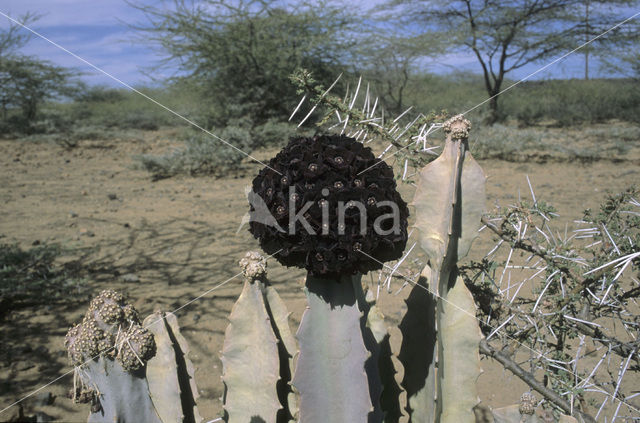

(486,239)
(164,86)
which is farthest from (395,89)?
(486,239)

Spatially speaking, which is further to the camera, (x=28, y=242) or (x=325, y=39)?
(x=325, y=39)

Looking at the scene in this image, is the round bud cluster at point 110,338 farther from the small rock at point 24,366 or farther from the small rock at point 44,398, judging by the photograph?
the small rock at point 24,366

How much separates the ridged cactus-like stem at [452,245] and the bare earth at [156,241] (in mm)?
117

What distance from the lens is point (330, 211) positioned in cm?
109

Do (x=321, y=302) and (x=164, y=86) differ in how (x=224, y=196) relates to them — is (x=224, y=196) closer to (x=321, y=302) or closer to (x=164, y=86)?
(x=321, y=302)

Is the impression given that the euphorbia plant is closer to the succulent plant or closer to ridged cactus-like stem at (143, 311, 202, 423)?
the succulent plant

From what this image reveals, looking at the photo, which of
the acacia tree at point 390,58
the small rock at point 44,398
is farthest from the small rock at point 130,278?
the acacia tree at point 390,58

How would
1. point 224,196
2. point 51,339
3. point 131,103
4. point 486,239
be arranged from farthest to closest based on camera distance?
point 131,103 → point 224,196 → point 486,239 → point 51,339

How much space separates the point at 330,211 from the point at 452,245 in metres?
0.33

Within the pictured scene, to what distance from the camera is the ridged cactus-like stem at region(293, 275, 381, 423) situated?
3.79 feet

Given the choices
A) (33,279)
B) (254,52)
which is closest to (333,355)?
(33,279)

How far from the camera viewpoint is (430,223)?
1202 mm

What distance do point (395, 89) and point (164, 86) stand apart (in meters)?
8.59

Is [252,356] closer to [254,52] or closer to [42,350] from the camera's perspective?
[42,350]
